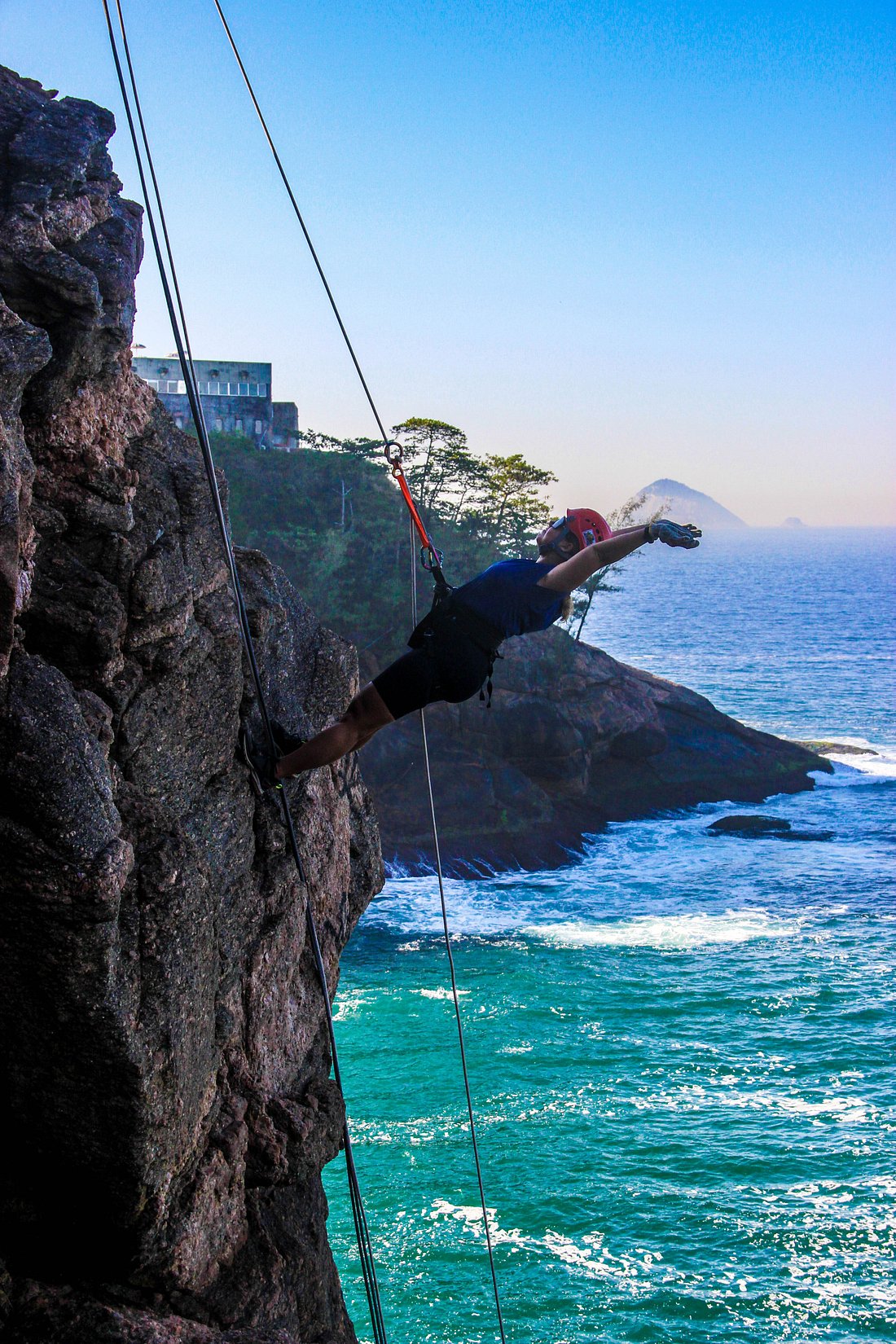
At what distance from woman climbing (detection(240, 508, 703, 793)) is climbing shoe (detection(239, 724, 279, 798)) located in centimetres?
4

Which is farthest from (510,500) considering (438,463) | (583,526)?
(583,526)

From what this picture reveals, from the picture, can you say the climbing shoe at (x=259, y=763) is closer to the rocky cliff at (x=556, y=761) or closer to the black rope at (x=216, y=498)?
the black rope at (x=216, y=498)

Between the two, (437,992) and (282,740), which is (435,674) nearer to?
(282,740)

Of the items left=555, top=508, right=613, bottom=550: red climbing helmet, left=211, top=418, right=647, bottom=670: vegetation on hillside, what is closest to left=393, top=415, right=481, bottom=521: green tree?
left=211, top=418, right=647, bottom=670: vegetation on hillside

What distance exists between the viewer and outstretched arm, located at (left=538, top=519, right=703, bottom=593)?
674 centimetres

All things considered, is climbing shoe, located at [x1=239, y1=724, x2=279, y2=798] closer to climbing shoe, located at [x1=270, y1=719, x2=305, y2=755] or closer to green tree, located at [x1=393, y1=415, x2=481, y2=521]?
climbing shoe, located at [x1=270, y1=719, x2=305, y2=755]

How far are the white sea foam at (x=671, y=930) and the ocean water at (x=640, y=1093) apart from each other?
0.30ft

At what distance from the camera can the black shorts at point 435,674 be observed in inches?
272

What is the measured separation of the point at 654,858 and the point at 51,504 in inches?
1163

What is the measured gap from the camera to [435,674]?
23.2 ft

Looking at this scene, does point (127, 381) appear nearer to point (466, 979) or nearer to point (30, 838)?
point (30, 838)

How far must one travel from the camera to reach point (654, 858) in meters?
33.0

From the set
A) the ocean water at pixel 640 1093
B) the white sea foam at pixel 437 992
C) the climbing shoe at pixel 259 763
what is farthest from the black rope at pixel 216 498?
the white sea foam at pixel 437 992

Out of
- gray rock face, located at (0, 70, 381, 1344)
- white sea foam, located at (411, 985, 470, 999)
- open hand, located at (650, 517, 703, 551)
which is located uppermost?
open hand, located at (650, 517, 703, 551)
